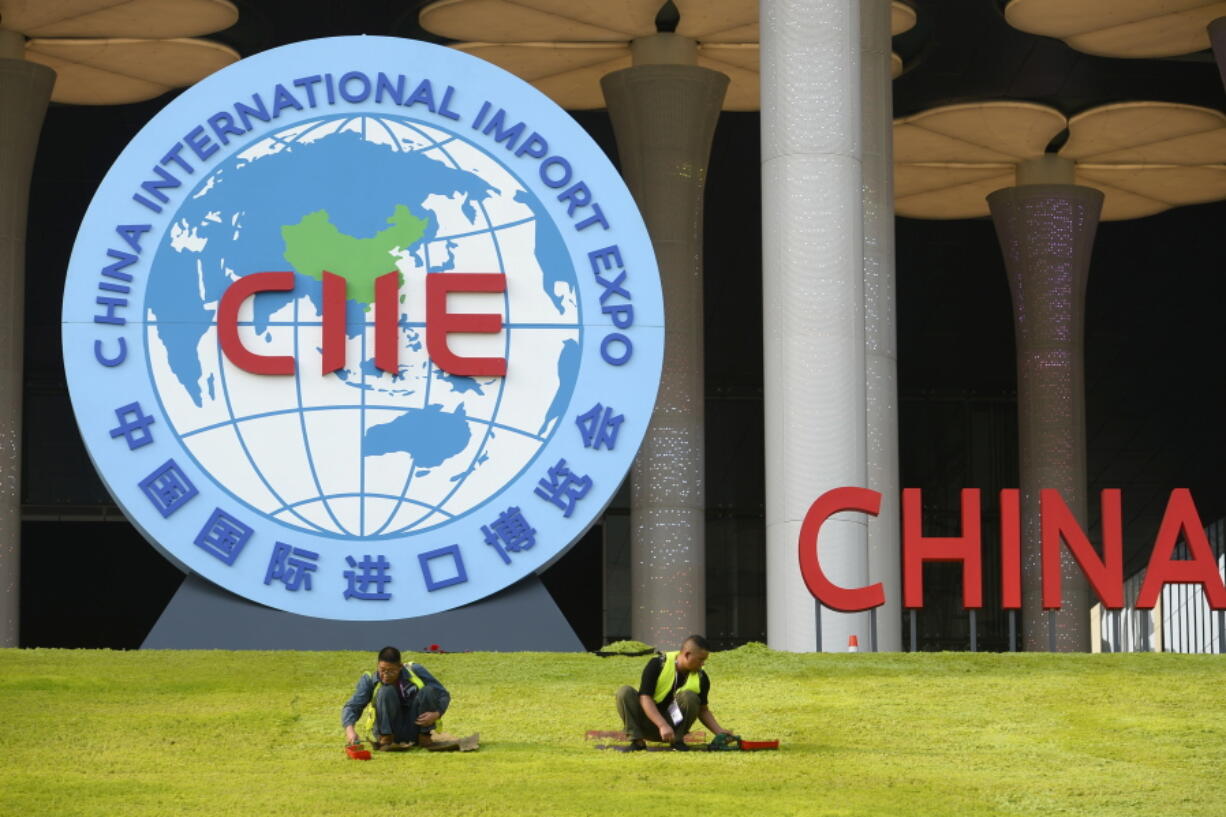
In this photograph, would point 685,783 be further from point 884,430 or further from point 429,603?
point 884,430

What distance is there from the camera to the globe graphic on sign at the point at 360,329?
31.2 m

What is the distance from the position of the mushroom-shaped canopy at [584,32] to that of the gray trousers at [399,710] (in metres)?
28.6

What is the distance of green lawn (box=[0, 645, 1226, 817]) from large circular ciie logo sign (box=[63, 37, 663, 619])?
6.32ft

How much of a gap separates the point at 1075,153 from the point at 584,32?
48.2 ft

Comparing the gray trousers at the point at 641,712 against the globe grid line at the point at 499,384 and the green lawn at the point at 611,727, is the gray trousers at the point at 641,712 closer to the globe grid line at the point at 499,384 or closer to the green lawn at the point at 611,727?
the green lawn at the point at 611,727

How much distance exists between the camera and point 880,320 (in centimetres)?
4022

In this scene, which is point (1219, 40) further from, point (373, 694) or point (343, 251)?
point (373, 694)

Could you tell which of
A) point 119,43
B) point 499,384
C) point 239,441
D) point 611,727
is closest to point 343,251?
point 499,384

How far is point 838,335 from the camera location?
116 feet

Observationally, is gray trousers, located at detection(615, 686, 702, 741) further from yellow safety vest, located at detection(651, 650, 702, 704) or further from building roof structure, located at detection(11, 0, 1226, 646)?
building roof structure, located at detection(11, 0, 1226, 646)

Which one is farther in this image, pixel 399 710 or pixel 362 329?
pixel 362 329

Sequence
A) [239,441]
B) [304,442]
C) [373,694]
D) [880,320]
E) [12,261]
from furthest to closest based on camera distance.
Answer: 1. [12,261]
2. [880,320]
3. [304,442]
4. [239,441]
5. [373,694]

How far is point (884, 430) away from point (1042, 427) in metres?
18.5

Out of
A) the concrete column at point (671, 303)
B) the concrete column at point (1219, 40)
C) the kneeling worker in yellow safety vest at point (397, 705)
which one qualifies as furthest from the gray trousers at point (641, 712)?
the concrete column at point (1219, 40)
